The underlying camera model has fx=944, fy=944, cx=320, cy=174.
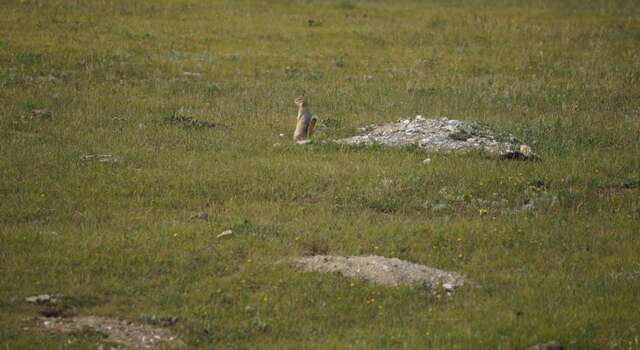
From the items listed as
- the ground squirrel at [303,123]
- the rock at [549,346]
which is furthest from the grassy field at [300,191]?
the ground squirrel at [303,123]

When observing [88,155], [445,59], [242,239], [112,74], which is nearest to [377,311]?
[242,239]

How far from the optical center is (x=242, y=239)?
14352 mm

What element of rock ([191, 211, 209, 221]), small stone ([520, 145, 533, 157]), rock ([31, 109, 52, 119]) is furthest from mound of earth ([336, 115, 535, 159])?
rock ([31, 109, 52, 119])

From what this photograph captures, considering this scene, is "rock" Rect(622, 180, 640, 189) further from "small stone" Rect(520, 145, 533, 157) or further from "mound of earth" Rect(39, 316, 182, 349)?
"mound of earth" Rect(39, 316, 182, 349)

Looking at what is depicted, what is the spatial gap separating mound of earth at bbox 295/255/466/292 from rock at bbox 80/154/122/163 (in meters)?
6.25

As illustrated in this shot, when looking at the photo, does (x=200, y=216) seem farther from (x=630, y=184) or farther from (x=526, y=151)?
(x=630, y=184)

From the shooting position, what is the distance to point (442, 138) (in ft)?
68.0

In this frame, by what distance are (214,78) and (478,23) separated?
15481 mm

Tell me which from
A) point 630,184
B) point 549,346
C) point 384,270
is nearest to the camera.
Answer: point 549,346

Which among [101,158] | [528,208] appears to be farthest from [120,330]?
[528,208]

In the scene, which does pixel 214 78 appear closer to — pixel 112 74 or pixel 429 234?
pixel 112 74

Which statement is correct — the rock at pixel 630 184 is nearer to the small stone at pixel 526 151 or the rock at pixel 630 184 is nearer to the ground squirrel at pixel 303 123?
the small stone at pixel 526 151

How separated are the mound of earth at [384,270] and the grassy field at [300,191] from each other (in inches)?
10.5

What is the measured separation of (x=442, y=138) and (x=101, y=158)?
289 inches
